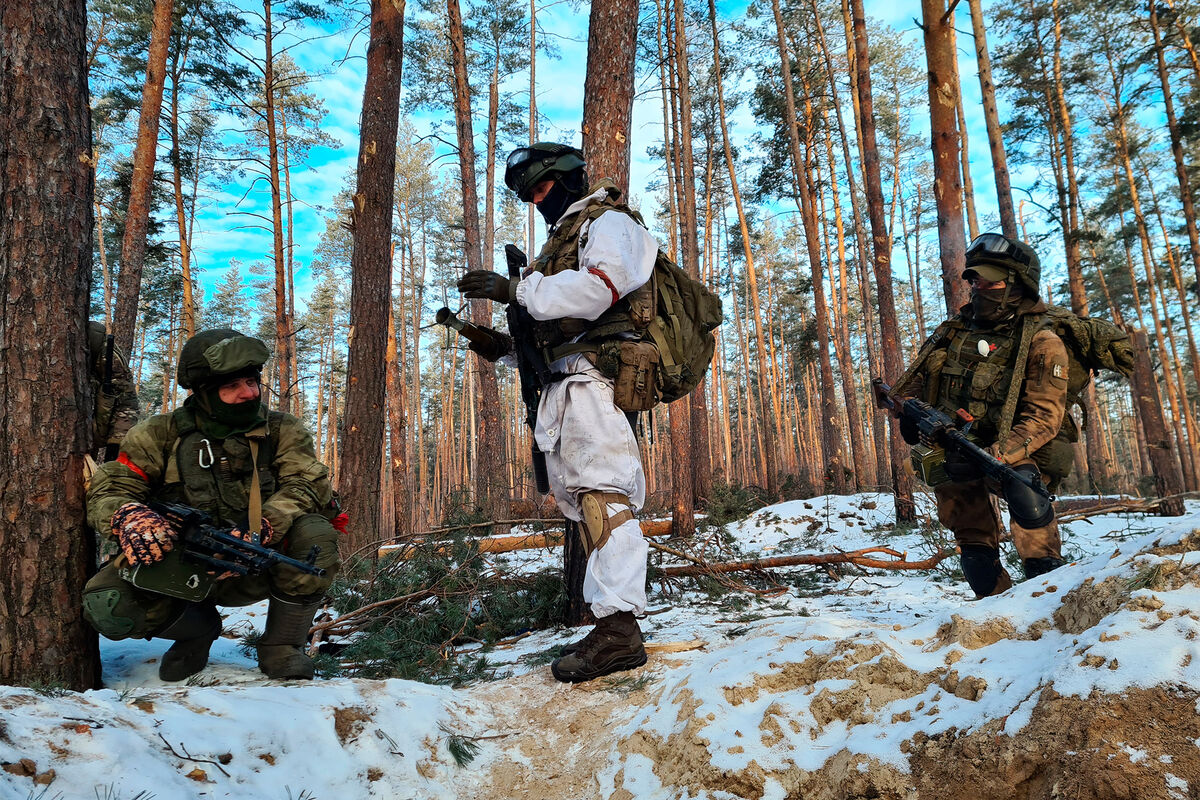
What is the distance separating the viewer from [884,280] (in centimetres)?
898

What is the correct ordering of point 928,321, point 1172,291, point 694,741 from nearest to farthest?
1. point 694,741
2. point 1172,291
3. point 928,321

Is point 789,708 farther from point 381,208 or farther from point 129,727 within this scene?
point 381,208

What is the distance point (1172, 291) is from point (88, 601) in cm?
3628

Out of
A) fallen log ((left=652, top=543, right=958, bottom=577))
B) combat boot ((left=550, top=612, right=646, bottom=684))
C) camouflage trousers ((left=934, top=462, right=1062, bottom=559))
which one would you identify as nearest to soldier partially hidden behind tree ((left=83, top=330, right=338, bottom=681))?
combat boot ((left=550, top=612, right=646, bottom=684))

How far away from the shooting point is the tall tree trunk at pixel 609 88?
408 centimetres

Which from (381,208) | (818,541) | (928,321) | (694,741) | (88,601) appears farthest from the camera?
(928,321)

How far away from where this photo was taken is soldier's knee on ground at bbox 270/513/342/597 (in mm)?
2645

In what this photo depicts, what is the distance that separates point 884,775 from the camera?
1.41m

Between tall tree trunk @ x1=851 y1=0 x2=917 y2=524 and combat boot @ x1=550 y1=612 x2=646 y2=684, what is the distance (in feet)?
21.4

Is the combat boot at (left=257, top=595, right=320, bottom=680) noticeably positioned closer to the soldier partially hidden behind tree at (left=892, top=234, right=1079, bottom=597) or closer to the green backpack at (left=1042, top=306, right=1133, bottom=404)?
the soldier partially hidden behind tree at (left=892, top=234, right=1079, bottom=597)

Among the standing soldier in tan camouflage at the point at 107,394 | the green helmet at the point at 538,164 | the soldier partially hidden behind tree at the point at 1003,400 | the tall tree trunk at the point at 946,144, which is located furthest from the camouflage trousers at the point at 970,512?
the standing soldier in tan camouflage at the point at 107,394

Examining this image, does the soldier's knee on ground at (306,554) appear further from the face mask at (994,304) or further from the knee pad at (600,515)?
the face mask at (994,304)

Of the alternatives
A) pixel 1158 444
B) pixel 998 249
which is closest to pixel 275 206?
pixel 998 249

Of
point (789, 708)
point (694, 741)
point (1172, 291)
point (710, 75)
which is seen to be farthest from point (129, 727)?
point (1172, 291)
